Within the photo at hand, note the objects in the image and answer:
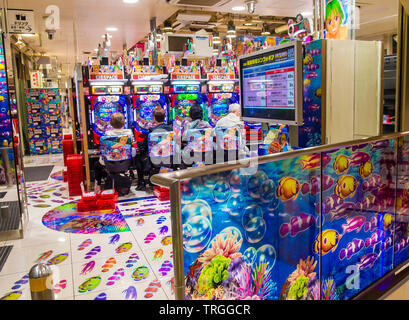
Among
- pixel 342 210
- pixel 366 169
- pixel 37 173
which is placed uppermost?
pixel 366 169

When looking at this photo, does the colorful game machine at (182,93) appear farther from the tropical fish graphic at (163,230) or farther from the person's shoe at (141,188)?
the tropical fish graphic at (163,230)

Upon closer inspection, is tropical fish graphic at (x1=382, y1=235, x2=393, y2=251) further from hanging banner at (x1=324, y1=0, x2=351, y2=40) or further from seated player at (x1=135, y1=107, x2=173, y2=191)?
seated player at (x1=135, y1=107, x2=173, y2=191)

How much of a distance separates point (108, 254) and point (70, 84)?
6.94 meters

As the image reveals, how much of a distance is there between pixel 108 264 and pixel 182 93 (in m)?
4.83

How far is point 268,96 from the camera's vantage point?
9.01 ft

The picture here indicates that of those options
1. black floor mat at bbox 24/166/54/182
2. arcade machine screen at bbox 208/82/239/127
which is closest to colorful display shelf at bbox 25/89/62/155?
black floor mat at bbox 24/166/54/182

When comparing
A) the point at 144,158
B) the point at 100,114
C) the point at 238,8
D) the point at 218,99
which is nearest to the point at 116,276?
the point at 144,158

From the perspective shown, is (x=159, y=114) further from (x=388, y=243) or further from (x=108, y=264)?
(x=388, y=243)

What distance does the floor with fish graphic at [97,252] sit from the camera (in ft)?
9.98

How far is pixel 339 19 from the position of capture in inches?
111

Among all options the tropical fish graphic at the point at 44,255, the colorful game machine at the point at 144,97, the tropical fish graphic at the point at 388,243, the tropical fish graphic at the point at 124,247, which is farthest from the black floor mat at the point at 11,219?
the tropical fish graphic at the point at 388,243

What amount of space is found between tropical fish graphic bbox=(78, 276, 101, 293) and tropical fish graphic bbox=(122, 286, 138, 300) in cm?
29

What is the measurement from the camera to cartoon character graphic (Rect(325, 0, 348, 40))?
281 centimetres
